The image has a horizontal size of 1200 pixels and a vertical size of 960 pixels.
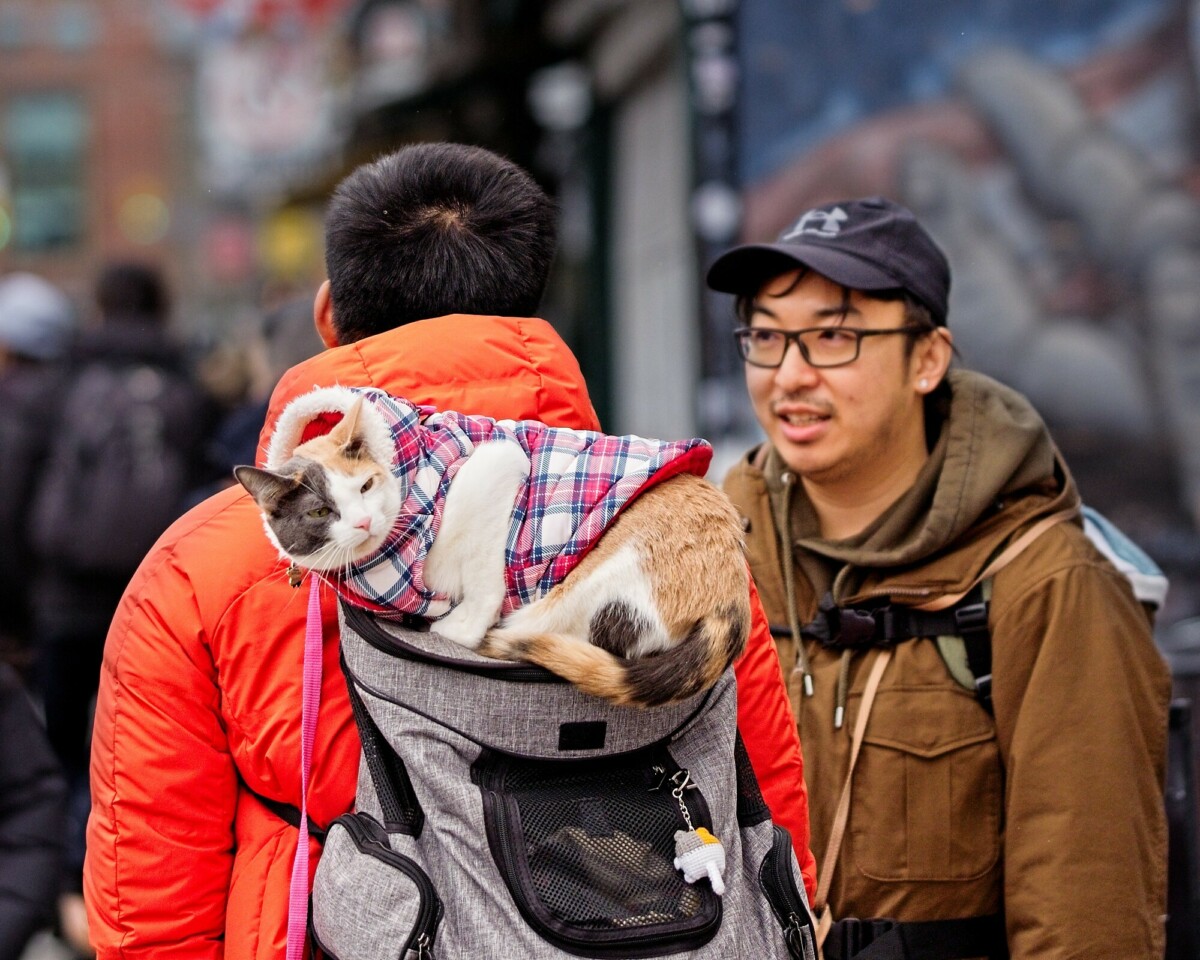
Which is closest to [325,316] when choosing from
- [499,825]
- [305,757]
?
[305,757]

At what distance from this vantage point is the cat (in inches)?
66.8

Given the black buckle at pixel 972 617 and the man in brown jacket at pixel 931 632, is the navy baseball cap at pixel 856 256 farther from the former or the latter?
the black buckle at pixel 972 617

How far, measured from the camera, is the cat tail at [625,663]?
169 cm

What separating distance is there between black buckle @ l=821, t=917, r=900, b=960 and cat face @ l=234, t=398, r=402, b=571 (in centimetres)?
131

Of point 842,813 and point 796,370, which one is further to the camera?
point 796,370

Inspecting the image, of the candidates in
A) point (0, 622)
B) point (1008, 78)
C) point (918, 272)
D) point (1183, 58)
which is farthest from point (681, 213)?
point (918, 272)

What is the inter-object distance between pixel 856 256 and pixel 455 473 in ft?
4.05

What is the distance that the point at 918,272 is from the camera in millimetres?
2740

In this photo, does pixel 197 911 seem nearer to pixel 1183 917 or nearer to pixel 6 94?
pixel 1183 917

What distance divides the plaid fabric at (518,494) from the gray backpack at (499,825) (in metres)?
0.08

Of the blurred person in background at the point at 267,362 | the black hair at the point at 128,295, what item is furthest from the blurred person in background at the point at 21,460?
the blurred person in background at the point at 267,362

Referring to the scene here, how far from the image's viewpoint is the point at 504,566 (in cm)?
176

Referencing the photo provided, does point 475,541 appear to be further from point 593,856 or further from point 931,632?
point 931,632

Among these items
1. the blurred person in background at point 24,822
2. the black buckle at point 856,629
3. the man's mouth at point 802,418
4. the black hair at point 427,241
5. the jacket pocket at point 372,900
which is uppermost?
the black hair at point 427,241
